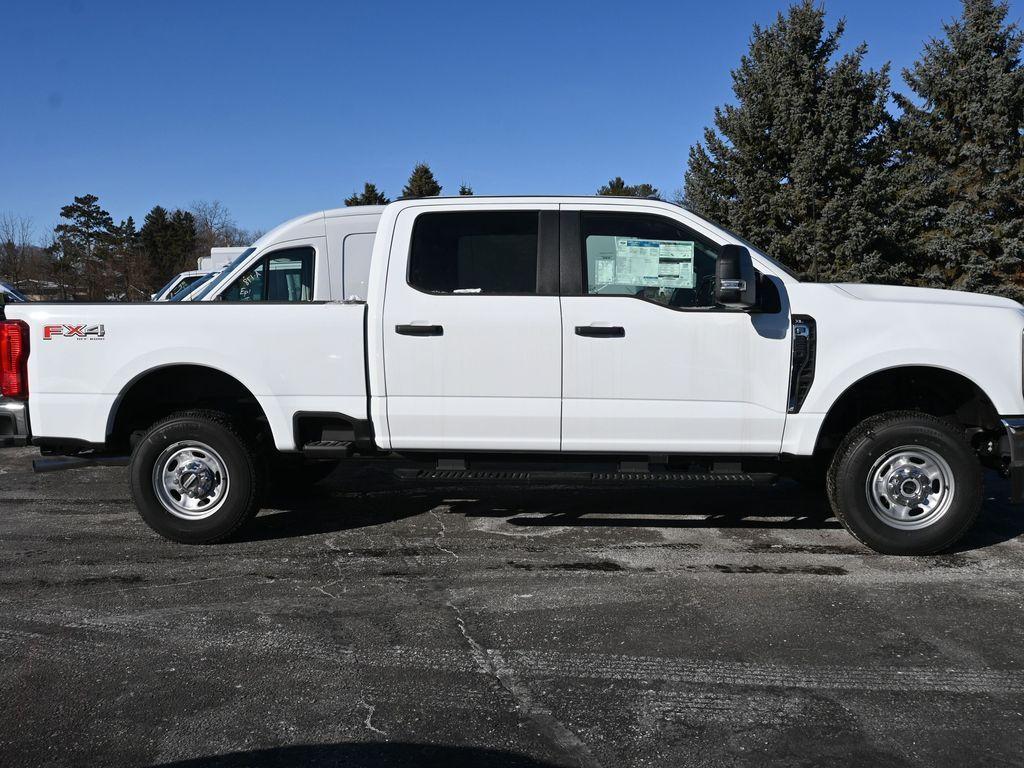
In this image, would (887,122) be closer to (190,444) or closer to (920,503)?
(920,503)

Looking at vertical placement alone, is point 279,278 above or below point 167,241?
below

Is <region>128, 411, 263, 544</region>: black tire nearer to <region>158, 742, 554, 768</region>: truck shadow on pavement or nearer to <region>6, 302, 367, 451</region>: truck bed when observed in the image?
<region>6, 302, 367, 451</region>: truck bed

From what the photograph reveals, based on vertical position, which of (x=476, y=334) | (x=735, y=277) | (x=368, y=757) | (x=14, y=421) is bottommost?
(x=368, y=757)

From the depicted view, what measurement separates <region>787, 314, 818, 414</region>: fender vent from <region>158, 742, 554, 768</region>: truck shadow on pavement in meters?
3.00

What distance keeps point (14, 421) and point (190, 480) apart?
3.98 feet

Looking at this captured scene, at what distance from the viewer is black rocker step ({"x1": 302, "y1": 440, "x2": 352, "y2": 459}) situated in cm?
523

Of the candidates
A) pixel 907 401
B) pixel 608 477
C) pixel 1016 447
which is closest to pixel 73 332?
pixel 608 477

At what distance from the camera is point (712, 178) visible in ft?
80.3

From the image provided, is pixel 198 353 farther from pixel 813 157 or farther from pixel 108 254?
pixel 108 254

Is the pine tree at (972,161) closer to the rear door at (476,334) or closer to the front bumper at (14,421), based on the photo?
the rear door at (476,334)

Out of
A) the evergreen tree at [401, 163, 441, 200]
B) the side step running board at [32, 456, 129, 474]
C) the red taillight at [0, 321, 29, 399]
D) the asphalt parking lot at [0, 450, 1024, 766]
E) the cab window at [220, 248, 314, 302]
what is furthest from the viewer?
the evergreen tree at [401, 163, 441, 200]

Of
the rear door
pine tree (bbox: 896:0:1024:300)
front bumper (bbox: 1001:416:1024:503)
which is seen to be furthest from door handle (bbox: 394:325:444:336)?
pine tree (bbox: 896:0:1024:300)

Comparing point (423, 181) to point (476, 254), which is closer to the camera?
point (476, 254)

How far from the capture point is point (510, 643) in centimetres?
378
